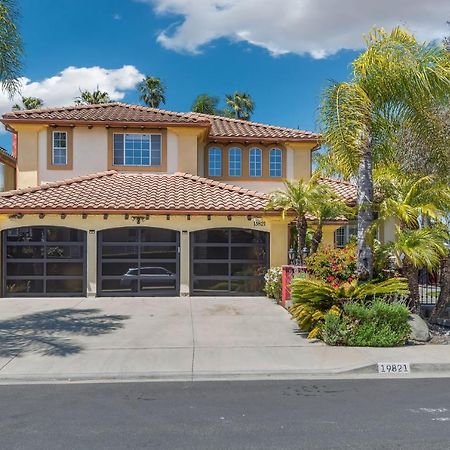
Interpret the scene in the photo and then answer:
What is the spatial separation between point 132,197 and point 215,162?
19.4 ft

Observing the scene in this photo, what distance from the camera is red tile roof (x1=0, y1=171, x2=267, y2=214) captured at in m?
15.9

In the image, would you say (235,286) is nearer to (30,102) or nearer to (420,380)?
(420,380)

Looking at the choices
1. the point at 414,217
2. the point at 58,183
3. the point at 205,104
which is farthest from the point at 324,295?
the point at 205,104

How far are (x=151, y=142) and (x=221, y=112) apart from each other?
2763cm

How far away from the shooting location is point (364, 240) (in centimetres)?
1077

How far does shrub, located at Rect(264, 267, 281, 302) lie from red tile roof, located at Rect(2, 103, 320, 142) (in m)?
5.80

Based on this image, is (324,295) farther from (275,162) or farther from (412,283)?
(275,162)

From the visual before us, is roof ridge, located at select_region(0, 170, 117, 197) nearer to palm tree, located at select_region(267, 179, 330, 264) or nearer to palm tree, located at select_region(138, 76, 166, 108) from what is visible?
palm tree, located at select_region(267, 179, 330, 264)

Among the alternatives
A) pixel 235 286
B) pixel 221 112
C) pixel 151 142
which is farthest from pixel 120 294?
pixel 221 112

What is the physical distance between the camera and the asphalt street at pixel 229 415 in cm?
527

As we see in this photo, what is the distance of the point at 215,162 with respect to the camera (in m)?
21.8

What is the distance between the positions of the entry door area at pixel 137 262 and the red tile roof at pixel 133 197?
3.26 feet

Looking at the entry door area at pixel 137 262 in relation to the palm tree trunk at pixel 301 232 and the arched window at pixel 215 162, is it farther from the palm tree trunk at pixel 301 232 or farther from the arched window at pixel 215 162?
the arched window at pixel 215 162

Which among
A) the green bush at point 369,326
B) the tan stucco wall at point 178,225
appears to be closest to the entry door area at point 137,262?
the tan stucco wall at point 178,225
